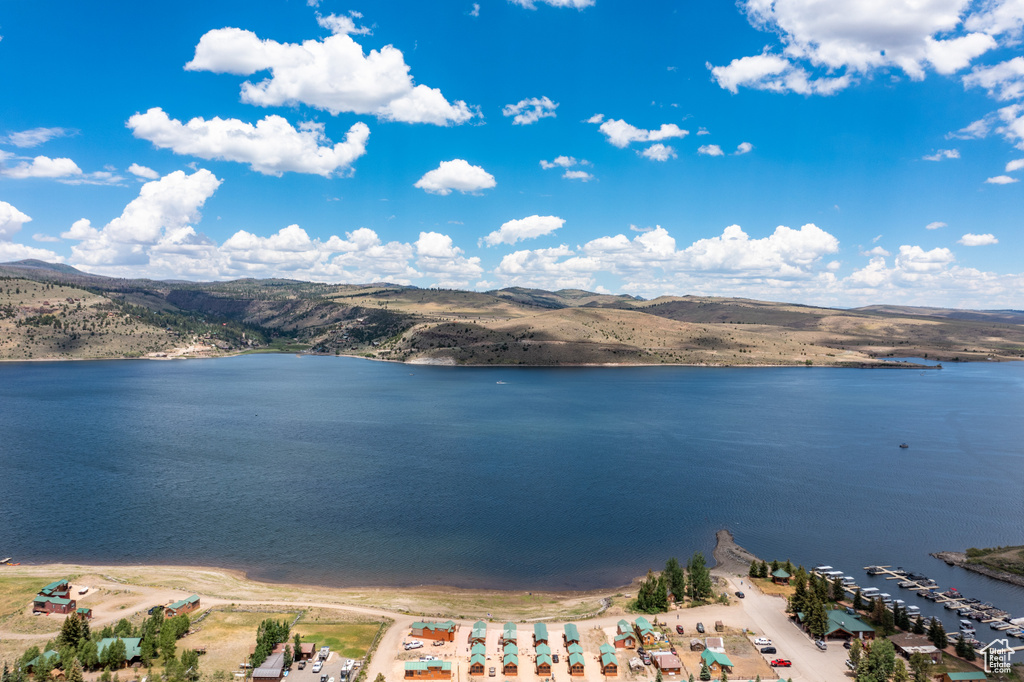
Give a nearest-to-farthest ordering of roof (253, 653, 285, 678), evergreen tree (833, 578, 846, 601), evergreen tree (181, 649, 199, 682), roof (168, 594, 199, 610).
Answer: evergreen tree (181, 649, 199, 682) < roof (253, 653, 285, 678) < roof (168, 594, 199, 610) < evergreen tree (833, 578, 846, 601)

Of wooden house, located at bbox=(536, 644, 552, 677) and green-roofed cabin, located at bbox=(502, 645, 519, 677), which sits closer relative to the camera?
green-roofed cabin, located at bbox=(502, 645, 519, 677)

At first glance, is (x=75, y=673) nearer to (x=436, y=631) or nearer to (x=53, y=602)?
(x=53, y=602)

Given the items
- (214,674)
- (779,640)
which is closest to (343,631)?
(214,674)

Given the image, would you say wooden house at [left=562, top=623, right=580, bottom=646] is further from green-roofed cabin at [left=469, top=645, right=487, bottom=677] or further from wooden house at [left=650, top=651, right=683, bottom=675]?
green-roofed cabin at [left=469, top=645, right=487, bottom=677]

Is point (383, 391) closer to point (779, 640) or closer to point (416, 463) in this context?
point (416, 463)

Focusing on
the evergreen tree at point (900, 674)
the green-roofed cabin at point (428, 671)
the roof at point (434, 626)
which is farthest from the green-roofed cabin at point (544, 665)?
the evergreen tree at point (900, 674)

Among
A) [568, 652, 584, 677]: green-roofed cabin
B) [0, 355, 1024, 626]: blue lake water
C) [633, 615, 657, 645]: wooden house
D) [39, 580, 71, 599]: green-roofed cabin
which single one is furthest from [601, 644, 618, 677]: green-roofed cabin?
[39, 580, 71, 599]: green-roofed cabin
